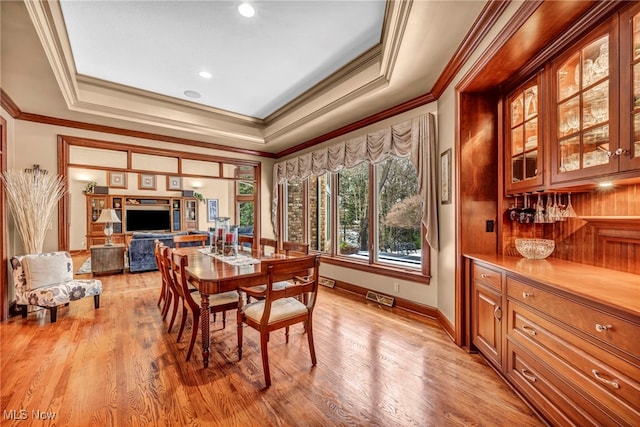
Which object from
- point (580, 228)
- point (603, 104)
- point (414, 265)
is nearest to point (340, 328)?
point (414, 265)

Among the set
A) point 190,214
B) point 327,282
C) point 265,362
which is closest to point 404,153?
point 327,282

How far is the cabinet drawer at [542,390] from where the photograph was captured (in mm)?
1326

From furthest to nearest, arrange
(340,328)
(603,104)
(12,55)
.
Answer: (340,328) < (12,55) < (603,104)

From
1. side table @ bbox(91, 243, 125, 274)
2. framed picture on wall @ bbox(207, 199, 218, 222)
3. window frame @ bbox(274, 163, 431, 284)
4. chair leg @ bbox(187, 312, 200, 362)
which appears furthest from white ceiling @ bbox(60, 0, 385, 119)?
framed picture on wall @ bbox(207, 199, 218, 222)

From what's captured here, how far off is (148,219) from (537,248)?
35.5ft

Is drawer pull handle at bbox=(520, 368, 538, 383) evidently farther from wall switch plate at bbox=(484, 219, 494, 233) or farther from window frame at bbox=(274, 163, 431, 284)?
window frame at bbox=(274, 163, 431, 284)

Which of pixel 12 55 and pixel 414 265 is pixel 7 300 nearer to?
pixel 12 55

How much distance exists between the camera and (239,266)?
2.47 metres

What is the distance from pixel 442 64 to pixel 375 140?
4.14 feet

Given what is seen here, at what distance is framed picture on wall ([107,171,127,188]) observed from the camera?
8.88m

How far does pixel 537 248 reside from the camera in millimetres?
2047

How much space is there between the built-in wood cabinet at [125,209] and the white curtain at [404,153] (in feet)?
24.0

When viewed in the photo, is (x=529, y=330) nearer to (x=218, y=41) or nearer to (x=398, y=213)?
(x=398, y=213)

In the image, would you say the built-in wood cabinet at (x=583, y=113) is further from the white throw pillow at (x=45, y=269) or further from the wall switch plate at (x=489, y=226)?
the white throw pillow at (x=45, y=269)
